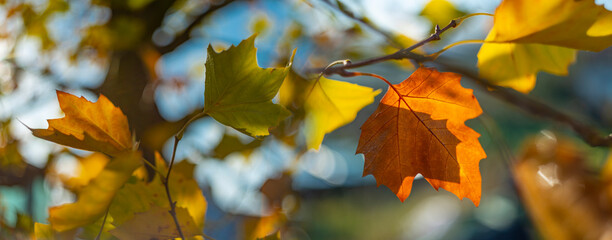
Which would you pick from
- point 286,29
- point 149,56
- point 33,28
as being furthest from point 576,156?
point 33,28

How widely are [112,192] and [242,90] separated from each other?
0.29 feet

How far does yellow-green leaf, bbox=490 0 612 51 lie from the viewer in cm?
22

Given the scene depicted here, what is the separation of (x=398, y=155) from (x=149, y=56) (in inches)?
28.0

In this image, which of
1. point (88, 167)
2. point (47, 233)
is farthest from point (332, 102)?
point (88, 167)

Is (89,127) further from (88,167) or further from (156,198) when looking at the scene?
(88,167)

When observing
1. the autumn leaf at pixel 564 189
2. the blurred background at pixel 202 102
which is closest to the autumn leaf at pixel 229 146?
the blurred background at pixel 202 102

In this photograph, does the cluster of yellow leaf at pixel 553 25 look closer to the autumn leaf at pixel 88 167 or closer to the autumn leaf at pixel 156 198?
the autumn leaf at pixel 156 198

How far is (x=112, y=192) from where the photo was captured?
19 centimetres

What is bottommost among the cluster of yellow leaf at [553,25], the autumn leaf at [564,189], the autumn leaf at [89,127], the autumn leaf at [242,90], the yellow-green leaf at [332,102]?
the autumn leaf at [564,189]

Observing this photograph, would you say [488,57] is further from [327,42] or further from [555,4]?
[327,42]

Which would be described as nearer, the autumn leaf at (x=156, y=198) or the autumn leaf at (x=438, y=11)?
the autumn leaf at (x=156, y=198)

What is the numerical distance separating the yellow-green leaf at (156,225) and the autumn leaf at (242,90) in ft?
0.31

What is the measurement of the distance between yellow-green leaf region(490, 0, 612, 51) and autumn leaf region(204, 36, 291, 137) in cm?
15

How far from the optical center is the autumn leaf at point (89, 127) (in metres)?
0.20
